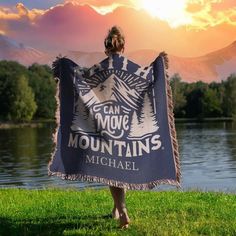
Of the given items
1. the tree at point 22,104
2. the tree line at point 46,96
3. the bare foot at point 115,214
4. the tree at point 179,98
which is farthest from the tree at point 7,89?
the bare foot at point 115,214

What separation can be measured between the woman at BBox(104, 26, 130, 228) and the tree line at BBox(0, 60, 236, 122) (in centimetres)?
11802

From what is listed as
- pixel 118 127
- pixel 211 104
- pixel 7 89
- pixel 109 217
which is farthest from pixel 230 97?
pixel 118 127

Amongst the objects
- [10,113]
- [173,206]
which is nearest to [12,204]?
[173,206]

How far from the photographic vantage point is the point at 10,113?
424 ft

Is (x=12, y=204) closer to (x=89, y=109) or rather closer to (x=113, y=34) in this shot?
(x=89, y=109)

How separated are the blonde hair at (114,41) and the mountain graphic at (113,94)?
380mm

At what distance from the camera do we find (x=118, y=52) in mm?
8562

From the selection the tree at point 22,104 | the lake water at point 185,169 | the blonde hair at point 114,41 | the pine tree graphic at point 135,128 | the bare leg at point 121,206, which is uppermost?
the tree at point 22,104

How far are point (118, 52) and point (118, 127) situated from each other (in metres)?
1.09

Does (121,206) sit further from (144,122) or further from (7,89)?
(7,89)

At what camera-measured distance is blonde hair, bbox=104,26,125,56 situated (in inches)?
335

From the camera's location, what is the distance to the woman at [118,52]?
8398mm

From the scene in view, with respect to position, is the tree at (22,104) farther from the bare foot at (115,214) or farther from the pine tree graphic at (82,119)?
the pine tree graphic at (82,119)

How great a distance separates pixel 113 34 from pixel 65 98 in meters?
1.18
